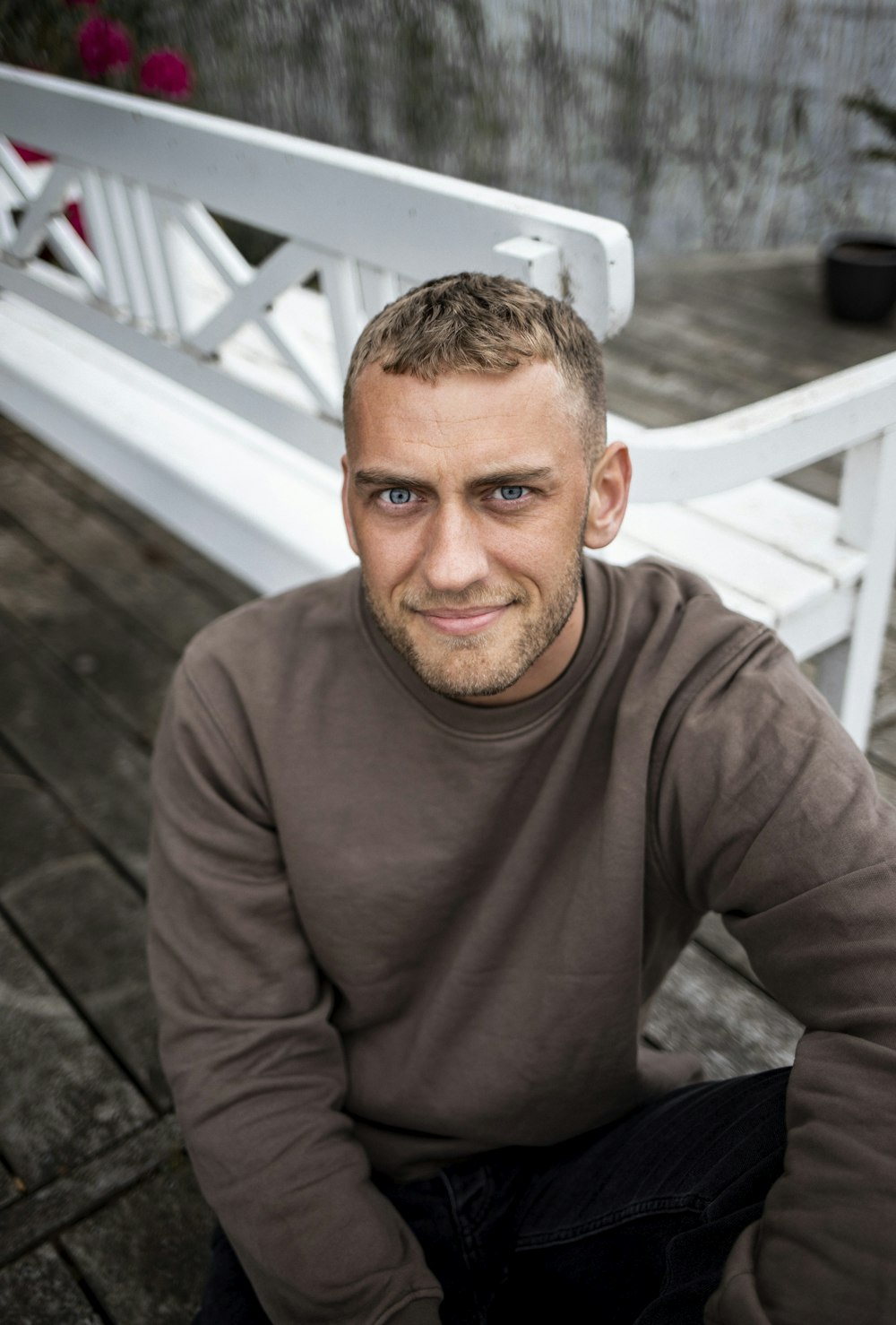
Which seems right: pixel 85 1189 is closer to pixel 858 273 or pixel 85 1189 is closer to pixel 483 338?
pixel 483 338

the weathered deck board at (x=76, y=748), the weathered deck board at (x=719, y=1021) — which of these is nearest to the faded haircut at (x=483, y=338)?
the weathered deck board at (x=719, y=1021)

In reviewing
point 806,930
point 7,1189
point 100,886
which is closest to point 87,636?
point 100,886

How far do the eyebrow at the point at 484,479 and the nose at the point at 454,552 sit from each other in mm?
28

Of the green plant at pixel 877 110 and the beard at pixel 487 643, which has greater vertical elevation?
the green plant at pixel 877 110

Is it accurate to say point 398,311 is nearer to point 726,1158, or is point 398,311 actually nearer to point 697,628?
point 697,628

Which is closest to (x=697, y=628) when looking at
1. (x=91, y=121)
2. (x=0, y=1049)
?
(x=0, y=1049)

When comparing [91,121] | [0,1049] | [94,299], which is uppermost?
[91,121]

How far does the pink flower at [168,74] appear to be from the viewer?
2.80 m

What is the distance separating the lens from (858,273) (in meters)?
3.79

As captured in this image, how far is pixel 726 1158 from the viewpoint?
931mm

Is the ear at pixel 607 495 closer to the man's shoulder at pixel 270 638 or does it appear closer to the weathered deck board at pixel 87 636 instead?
the man's shoulder at pixel 270 638

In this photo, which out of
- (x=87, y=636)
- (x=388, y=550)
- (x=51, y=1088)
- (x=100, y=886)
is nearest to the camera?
(x=388, y=550)

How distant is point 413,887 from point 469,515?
13.8 inches

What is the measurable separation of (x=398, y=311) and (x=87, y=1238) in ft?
3.66
